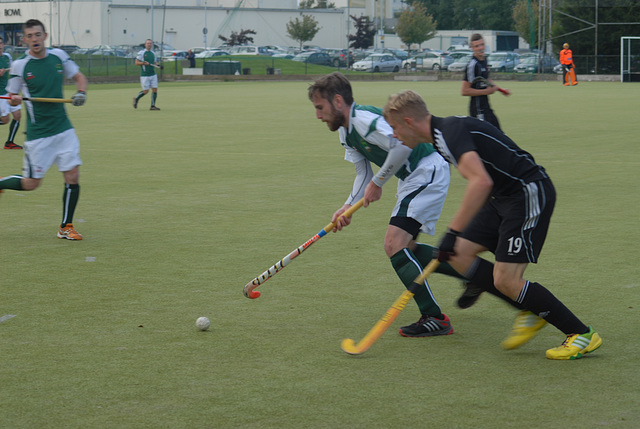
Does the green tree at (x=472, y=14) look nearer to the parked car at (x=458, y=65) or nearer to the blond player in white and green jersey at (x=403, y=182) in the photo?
the parked car at (x=458, y=65)

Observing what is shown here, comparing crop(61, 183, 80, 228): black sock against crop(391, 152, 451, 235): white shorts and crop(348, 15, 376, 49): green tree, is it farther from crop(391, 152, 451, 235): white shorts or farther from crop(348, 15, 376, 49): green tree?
crop(348, 15, 376, 49): green tree

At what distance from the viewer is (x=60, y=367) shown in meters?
4.84

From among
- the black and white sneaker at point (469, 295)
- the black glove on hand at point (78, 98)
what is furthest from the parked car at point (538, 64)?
the black and white sneaker at point (469, 295)

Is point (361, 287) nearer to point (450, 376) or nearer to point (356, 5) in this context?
point (450, 376)

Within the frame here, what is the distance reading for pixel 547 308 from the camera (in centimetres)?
484

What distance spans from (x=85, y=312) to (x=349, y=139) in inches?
85.8

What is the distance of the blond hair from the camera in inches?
182

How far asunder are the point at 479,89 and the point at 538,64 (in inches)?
1679

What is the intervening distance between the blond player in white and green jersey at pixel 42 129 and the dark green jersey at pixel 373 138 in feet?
12.8

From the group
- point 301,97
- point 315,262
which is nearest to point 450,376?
point 315,262

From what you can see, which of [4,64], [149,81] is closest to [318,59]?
[149,81]

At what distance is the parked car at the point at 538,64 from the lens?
52719 millimetres

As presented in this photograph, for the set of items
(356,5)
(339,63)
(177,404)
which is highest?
(356,5)

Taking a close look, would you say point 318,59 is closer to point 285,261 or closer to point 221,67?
point 221,67
